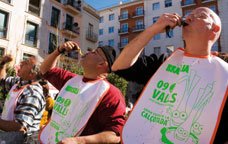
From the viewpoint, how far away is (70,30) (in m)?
25.8

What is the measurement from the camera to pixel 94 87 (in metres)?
2.32

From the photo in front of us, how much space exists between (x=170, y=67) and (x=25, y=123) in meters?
1.55

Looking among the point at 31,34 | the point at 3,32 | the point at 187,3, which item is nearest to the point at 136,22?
the point at 187,3

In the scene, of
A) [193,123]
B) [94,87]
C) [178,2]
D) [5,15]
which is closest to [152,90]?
[193,123]

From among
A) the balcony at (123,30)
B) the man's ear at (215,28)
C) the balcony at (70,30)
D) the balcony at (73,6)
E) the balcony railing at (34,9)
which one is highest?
the balcony at (123,30)

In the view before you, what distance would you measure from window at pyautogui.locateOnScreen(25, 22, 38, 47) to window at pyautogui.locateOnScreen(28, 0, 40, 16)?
1.03 meters

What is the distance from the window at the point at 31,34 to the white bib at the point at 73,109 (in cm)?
1989

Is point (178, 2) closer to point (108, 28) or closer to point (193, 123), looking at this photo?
point (108, 28)

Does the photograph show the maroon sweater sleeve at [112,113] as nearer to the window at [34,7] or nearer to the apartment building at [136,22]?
the window at [34,7]

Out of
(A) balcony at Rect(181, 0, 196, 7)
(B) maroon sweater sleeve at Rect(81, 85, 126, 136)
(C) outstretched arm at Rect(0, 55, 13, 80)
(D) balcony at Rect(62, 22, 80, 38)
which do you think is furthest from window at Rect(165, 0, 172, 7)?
(B) maroon sweater sleeve at Rect(81, 85, 126, 136)

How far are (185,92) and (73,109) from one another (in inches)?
36.7

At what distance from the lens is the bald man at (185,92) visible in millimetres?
1612

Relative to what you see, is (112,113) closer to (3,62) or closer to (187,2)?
(3,62)

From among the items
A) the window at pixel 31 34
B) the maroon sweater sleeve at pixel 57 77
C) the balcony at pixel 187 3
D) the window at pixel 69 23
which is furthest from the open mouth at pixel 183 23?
the balcony at pixel 187 3
